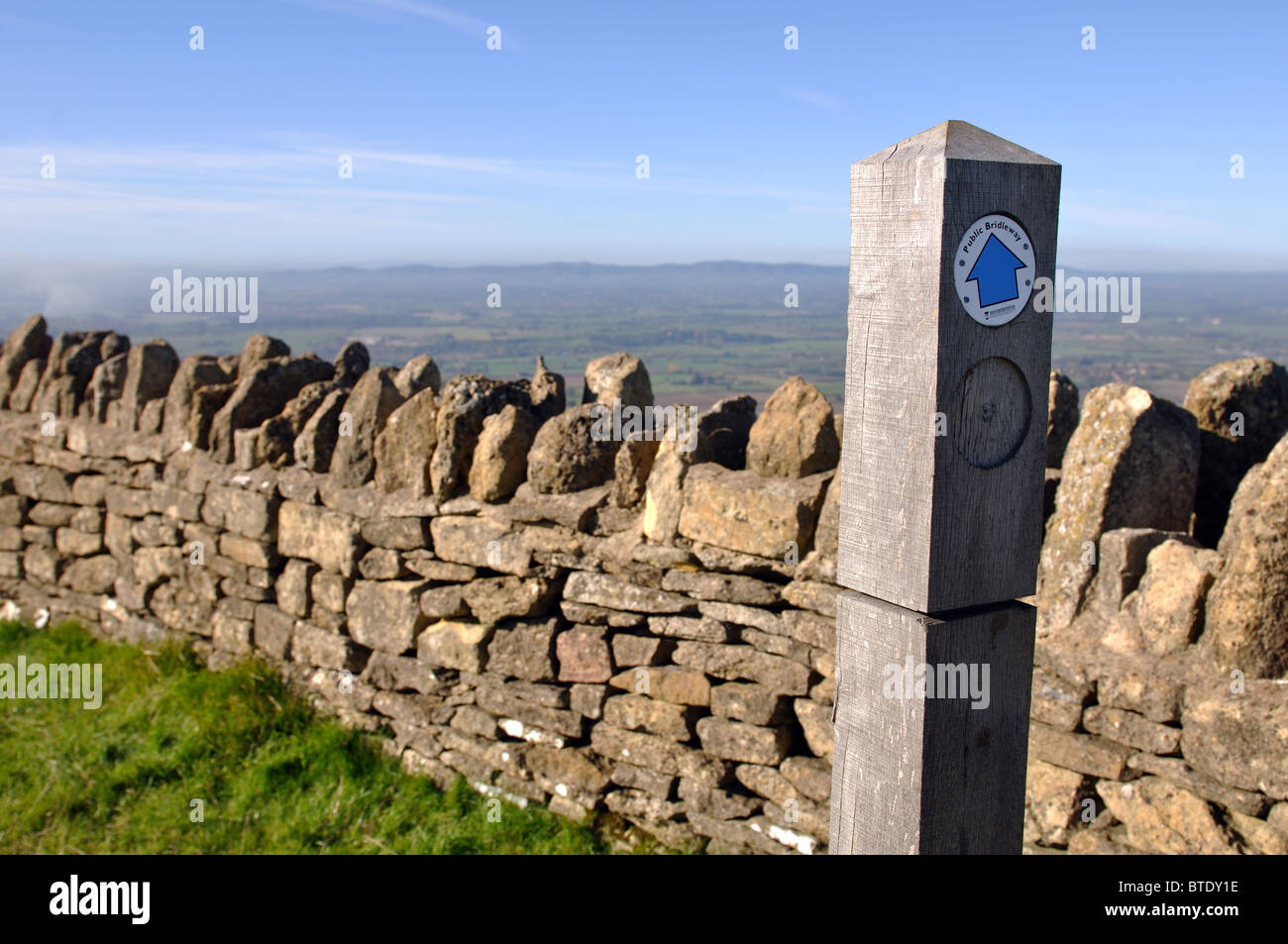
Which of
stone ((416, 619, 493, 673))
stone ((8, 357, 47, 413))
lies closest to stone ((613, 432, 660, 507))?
stone ((416, 619, 493, 673))

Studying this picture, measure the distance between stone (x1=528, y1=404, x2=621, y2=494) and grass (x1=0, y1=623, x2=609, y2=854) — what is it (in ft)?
5.32

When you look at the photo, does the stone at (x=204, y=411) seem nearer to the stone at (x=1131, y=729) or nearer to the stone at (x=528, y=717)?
the stone at (x=528, y=717)

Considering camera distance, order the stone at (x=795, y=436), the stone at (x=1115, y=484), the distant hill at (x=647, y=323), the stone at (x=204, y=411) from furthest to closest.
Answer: the distant hill at (x=647, y=323), the stone at (x=204, y=411), the stone at (x=795, y=436), the stone at (x=1115, y=484)

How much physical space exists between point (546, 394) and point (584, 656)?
1447mm

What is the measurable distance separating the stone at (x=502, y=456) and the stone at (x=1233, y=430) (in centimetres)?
296

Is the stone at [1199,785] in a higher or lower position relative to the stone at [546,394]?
lower

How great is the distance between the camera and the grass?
463 centimetres

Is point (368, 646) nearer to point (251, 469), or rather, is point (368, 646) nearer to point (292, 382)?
point (251, 469)

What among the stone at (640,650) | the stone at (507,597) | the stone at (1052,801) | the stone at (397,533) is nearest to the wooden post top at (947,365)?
the stone at (1052,801)

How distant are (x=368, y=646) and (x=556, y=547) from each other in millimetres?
1586

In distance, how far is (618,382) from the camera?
4.93 metres

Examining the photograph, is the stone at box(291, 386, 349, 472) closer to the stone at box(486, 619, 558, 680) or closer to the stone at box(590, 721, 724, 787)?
the stone at box(486, 619, 558, 680)

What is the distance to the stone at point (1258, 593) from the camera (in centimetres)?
297

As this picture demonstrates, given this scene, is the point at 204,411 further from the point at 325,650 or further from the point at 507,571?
the point at 507,571
